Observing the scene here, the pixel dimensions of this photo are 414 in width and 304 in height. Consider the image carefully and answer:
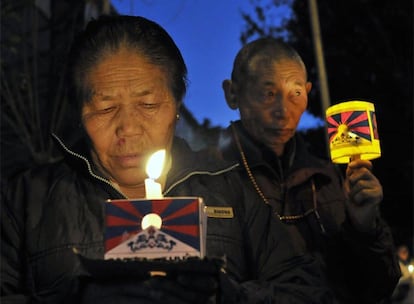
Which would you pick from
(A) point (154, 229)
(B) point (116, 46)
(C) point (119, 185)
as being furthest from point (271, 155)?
(A) point (154, 229)

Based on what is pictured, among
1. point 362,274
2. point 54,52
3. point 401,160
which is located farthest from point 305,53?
point 362,274

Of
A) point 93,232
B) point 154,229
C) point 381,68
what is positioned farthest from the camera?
point 381,68

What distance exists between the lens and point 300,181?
10.0 ft

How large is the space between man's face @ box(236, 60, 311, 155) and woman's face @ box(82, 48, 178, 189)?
46.2 inches

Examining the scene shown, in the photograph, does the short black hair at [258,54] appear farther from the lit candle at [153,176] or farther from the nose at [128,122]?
the lit candle at [153,176]

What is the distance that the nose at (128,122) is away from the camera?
208 cm

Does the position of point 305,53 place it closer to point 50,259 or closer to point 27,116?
point 27,116

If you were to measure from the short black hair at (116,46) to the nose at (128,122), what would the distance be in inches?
7.1

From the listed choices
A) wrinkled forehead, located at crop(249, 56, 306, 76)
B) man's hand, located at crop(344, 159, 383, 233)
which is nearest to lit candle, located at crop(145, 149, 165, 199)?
man's hand, located at crop(344, 159, 383, 233)

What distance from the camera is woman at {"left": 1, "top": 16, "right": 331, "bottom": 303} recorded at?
A: 6.51 feet

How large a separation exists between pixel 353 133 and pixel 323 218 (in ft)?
1.98

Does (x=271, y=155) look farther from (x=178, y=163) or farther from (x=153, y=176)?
(x=153, y=176)

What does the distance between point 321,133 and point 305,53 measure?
2375 millimetres

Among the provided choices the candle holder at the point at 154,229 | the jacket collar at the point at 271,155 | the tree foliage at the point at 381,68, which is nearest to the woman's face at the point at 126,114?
the candle holder at the point at 154,229
